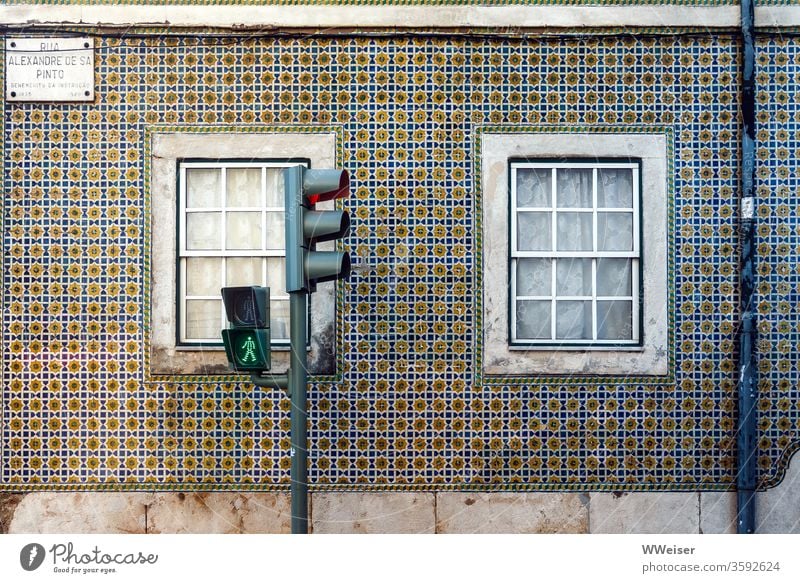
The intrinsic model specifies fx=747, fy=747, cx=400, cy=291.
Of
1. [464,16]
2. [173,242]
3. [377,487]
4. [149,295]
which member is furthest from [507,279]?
[149,295]

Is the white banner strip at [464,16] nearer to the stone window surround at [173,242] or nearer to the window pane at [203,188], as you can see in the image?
the stone window surround at [173,242]

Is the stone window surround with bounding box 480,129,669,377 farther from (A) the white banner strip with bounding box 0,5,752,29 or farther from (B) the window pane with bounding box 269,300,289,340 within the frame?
(B) the window pane with bounding box 269,300,289,340

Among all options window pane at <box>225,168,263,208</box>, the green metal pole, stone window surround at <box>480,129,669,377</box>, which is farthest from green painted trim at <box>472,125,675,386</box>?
window pane at <box>225,168,263,208</box>

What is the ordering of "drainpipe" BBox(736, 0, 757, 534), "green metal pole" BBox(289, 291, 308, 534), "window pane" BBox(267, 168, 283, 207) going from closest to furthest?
1. "green metal pole" BBox(289, 291, 308, 534)
2. "drainpipe" BBox(736, 0, 757, 534)
3. "window pane" BBox(267, 168, 283, 207)

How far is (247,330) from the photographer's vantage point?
4.20 meters

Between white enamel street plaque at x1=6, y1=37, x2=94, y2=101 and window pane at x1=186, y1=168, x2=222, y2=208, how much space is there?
87 cm

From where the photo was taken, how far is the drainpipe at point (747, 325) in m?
5.06

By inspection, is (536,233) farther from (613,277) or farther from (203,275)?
(203,275)

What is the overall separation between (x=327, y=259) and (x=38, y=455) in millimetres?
2622

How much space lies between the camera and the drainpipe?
16.6 feet

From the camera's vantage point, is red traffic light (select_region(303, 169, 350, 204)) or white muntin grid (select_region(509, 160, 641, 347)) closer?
red traffic light (select_region(303, 169, 350, 204))

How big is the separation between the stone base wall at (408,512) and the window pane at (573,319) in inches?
43.0

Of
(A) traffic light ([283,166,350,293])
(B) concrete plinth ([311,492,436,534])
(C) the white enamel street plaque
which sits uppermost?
(C) the white enamel street plaque

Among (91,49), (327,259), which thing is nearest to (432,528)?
(327,259)
